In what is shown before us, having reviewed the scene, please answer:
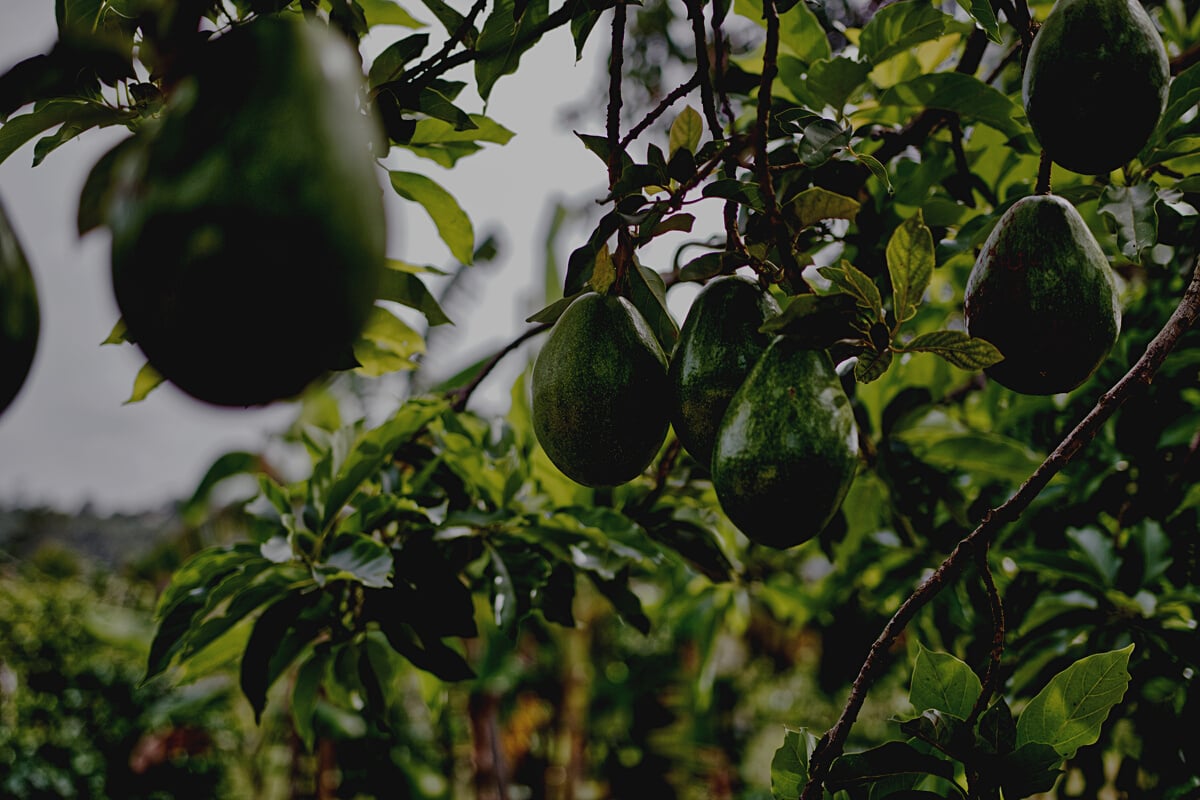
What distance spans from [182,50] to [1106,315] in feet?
1.95

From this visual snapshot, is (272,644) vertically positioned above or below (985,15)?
below

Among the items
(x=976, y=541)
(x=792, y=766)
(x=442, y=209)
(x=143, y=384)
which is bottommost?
(x=792, y=766)

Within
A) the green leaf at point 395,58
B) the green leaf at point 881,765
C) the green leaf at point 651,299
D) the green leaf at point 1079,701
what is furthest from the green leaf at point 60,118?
the green leaf at point 1079,701

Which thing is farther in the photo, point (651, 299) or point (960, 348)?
point (651, 299)

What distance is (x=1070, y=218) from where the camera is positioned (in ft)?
2.02

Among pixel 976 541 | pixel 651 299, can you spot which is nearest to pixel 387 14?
pixel 651 299

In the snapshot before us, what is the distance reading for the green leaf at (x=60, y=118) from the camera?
63 centimetres

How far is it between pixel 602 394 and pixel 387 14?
0.56 m

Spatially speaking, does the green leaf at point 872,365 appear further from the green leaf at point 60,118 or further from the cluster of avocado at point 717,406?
the green leaf at point 60,118

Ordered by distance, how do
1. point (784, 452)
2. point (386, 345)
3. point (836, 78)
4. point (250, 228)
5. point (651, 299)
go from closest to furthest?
1. point (250, 228)
2. point (784, 452)
3. point (651, 299)
4. point (836, 78)
5. point (386, 345)

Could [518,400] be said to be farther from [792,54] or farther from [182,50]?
[182,50]

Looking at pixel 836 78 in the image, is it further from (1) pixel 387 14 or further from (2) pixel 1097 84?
→ (1) pixel 387 14

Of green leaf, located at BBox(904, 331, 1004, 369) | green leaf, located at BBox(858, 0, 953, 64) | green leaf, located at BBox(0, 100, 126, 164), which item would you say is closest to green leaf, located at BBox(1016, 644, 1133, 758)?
green leaf, located at BBox(904, 331, 1004, 369)

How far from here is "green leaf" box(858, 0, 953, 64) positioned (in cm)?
81
